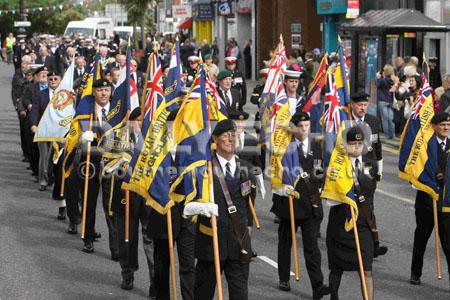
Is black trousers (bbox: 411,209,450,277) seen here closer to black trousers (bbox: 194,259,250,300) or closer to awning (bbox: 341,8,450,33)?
black trousers (bbox: 194,259,250,300)

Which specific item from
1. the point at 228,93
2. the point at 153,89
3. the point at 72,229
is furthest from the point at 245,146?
the point at 228,93

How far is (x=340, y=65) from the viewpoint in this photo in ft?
46.9

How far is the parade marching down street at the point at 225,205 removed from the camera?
9242 millimetres

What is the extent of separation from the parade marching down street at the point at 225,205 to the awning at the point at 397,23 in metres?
9.60

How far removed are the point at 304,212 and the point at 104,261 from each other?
273cm

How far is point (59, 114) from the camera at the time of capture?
54.4 feet

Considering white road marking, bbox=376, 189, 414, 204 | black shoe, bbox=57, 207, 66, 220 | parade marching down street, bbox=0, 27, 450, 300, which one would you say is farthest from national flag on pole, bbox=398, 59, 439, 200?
black shoe, bbox=57, 207, 66, 220

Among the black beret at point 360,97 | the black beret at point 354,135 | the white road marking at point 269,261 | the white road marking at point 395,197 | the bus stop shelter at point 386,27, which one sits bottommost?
the white road marking at point 395,197

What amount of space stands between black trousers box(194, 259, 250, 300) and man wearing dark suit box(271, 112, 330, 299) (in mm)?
1926

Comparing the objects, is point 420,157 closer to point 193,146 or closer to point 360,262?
point 360,262

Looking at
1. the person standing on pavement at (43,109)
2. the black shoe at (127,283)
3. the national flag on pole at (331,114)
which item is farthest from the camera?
the person standing on pavement at (43,109)

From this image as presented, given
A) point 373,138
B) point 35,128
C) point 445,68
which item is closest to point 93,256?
point 373,138

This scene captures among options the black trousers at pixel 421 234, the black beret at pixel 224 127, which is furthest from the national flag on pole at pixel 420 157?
the black beret at pixel 224 127

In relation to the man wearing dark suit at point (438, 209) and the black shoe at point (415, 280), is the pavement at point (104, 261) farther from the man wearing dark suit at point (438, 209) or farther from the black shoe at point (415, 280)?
the man wearing dark suit at point (438, 209)
